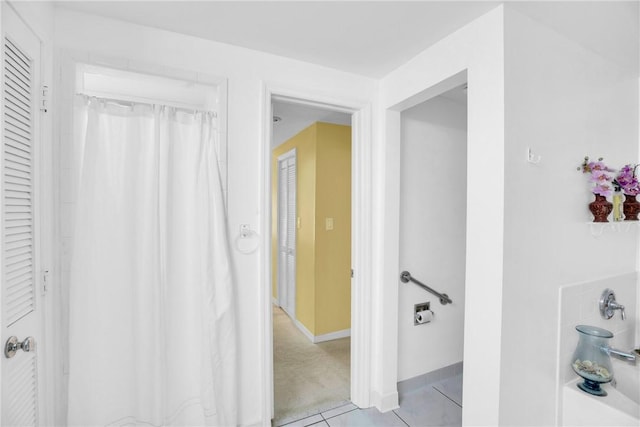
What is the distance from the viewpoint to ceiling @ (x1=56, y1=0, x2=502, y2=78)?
1.46m

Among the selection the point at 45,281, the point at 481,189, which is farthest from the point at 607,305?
the point at 45,281

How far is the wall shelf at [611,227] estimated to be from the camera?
1776mm

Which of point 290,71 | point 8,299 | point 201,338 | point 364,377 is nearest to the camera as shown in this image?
point 8,299

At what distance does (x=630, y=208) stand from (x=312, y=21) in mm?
1984

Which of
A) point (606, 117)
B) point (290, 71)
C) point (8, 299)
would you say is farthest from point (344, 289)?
point (8, 299)

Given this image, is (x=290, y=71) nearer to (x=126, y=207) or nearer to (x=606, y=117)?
(x=126, y=207)

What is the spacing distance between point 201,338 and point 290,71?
1.65 metres

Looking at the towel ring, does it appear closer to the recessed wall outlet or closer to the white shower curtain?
the white shower curtain

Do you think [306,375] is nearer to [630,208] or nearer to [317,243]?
[317,243]

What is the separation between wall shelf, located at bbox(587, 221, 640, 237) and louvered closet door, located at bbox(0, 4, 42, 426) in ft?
8.82

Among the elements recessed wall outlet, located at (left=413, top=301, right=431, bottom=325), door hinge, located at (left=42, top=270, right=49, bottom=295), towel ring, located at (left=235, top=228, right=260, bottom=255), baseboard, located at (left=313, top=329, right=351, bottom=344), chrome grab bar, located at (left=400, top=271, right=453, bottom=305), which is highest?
towel ring, located at (left=235, top=228, right=260, bottom=255)

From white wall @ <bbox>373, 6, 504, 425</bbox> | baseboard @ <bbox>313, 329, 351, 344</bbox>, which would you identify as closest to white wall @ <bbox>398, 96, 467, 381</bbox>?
white wall @ <bbox>373, 6, 504, 425</bbox>

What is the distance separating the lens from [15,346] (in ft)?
3.59

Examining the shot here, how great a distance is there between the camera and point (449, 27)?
161cm
